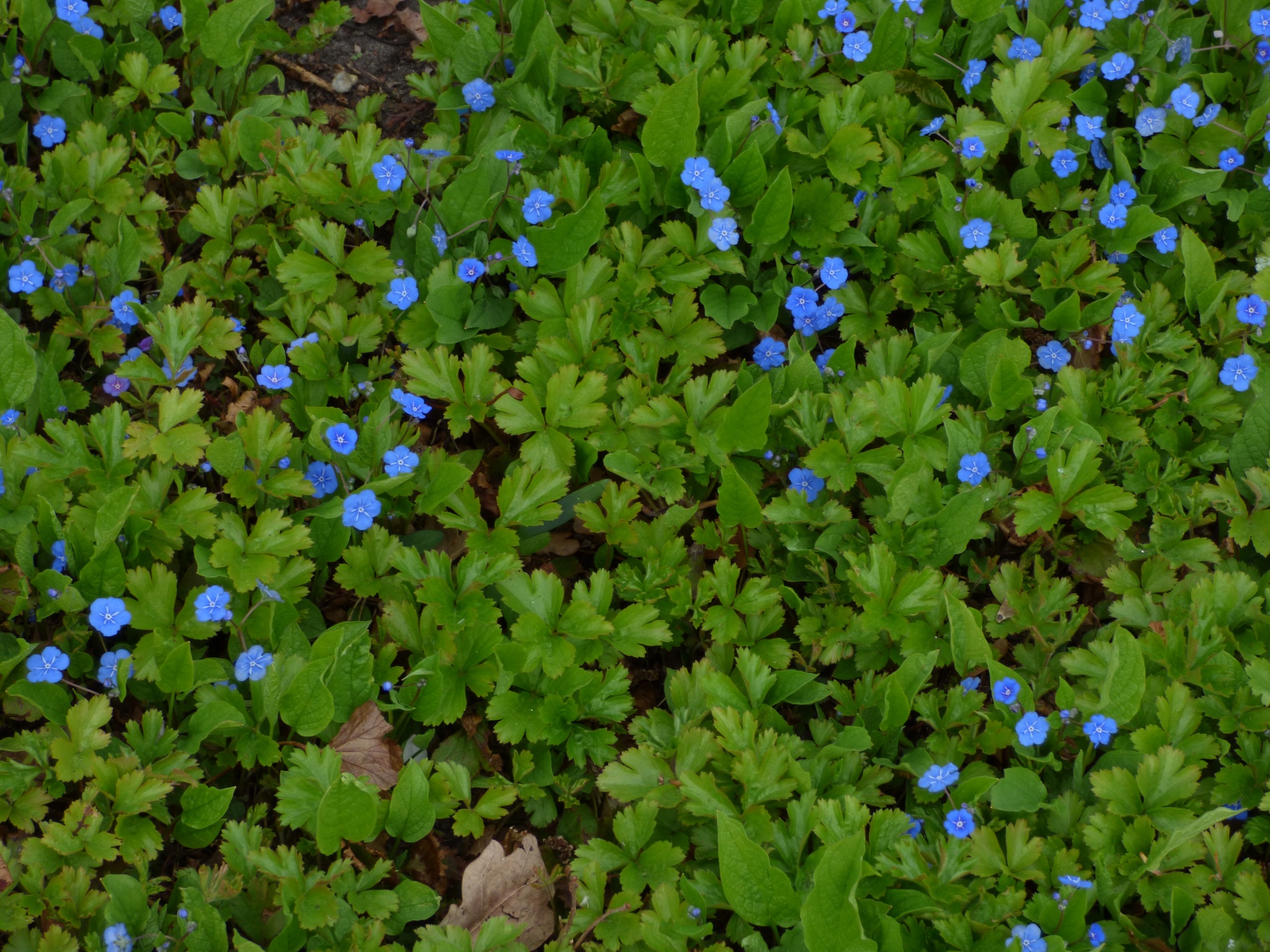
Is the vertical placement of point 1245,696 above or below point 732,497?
below

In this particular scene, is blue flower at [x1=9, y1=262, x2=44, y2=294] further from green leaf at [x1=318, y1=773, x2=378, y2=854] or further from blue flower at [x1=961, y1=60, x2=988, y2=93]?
blue flower at [x1=961, y1=60, x2=988, y2=93]

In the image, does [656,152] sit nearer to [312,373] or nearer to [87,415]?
[312,373]

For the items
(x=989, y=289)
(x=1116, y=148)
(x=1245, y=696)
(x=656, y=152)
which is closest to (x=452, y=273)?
(x=656, y=152)

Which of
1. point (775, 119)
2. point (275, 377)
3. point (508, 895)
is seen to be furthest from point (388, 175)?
point (508, 895)

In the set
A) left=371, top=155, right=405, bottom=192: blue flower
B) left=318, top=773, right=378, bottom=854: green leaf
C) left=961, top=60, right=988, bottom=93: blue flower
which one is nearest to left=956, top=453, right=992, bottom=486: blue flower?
left=961, top=60, right=988, bottom=93: blue flower

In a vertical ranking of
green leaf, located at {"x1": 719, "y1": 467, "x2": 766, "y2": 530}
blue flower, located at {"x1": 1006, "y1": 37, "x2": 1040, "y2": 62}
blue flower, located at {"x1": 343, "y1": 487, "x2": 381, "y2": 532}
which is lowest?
blue flower, located at {"x1": 343, "y1": 487, "x2": 381, "y2": 532}

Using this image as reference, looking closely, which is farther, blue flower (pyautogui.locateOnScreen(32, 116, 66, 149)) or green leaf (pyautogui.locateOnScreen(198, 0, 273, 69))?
green leaf (pyautogui.locateOnScreen(198, 0, 273, 69))
